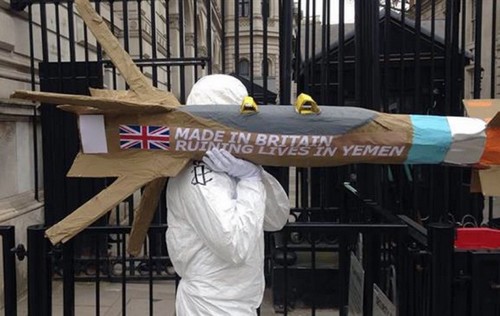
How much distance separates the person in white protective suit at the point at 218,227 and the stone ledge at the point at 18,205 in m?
3.28

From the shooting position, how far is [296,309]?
4.74m

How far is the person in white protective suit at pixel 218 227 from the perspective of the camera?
182 cm

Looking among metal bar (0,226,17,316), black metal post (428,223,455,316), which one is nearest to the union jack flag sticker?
metal bar (0,226,17,316)

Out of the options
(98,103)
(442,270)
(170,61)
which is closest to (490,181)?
(442,270)

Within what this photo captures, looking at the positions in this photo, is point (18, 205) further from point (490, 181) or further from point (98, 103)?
point (490, 181)

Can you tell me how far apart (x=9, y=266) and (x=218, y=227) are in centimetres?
122

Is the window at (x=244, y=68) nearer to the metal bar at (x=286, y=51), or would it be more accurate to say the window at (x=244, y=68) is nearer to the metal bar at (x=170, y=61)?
the metal bar at (x=170, y=61)

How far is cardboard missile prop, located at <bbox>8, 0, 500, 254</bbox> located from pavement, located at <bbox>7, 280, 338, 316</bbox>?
2.95m

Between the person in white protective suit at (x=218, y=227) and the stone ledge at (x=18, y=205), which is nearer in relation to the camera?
the person in white protective suit at (x=218, y=227)

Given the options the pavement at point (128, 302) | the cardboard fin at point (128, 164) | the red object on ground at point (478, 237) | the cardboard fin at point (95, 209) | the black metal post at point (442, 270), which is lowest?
the pavement at point (128, 302)

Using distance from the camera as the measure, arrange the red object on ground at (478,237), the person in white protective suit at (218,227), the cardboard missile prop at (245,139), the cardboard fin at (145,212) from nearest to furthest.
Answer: the person in white protective suit at (218,227)
the cardboard missile prop at (245,139)
the cardboard fin at (145,212)
the red object on ground at (478,237)

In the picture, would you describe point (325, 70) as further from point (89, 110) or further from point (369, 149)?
point (89, 110)

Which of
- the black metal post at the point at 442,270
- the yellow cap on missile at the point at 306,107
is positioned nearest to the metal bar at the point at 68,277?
the yellow cap on missile at the point at 306,107

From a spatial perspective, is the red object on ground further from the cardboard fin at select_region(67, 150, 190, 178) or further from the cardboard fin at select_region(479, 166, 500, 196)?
the cardboard fin at select_region(67, 150, 190, 178)
